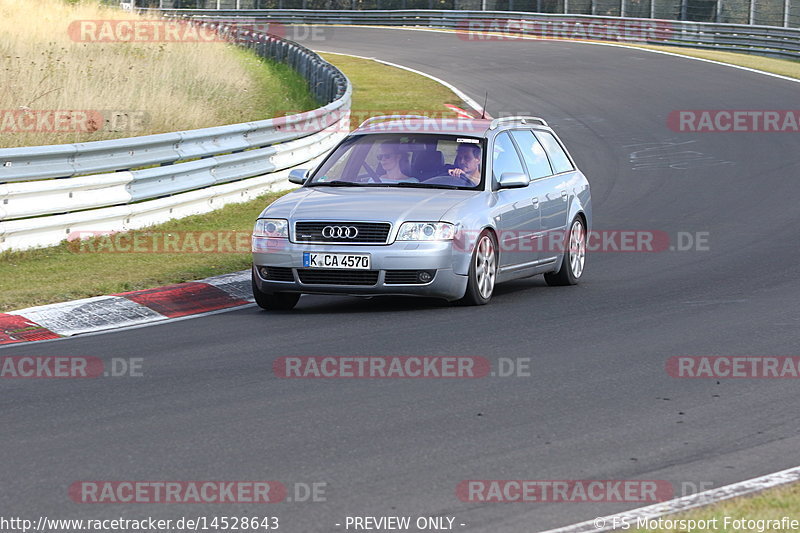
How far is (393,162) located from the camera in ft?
38.4

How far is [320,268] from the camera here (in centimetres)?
1063

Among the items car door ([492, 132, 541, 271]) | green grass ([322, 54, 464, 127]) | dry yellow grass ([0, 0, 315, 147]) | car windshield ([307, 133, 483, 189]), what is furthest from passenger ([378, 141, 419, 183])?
green grass ([322, 54, 464, 127])

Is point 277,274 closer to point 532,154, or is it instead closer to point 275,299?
point 275,299

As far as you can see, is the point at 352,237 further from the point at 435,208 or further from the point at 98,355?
the point at 98,355

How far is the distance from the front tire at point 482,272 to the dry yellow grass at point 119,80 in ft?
27.8

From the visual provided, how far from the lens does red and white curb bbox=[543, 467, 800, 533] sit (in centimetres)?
520

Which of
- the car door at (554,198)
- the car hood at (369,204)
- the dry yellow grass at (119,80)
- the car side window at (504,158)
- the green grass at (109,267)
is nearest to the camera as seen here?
the car hood at (369,204)

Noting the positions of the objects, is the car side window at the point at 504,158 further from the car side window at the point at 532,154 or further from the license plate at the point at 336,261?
the license plate at the point at 336,261

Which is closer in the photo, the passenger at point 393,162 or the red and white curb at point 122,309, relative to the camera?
the red and white curb at point 122,309

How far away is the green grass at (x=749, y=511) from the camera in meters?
5.05

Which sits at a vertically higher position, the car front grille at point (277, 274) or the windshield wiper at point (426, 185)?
the windshield wiper at point (426, 185)

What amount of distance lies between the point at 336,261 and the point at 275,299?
2.56ft

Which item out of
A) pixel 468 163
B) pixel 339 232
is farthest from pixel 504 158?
pixel 339 232

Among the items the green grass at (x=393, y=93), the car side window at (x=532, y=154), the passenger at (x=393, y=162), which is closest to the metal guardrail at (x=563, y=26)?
the green grass at (x=393, y=93)
